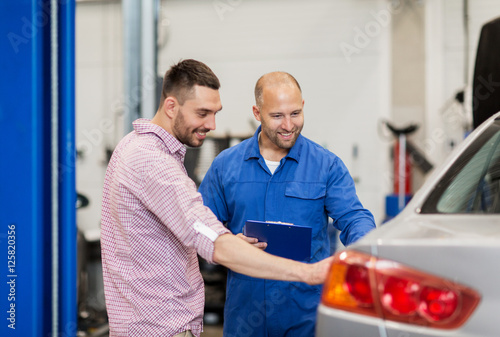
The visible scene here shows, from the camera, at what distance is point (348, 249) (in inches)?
45.4

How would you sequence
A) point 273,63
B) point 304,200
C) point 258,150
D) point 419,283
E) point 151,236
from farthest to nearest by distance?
point 273,63 < point 258,150 < point 304,200 < point 151,236 < point 419,283

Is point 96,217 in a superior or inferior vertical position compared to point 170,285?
inferior

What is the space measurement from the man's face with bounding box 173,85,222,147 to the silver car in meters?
0.89

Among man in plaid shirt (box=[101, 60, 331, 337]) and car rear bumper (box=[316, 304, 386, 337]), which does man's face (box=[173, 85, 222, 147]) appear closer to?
man in plaid shirt (box=[101, 60, 331, 337])

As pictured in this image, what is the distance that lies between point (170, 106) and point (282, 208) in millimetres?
722

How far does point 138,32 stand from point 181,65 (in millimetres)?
2212

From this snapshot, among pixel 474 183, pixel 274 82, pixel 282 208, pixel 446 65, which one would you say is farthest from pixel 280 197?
pixel 446 65

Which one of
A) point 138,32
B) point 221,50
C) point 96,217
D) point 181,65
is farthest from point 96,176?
point 181,65

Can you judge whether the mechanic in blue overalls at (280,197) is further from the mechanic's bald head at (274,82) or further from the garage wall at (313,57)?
the garage wall at (313,57)

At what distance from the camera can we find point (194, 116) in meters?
1.94
